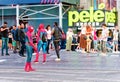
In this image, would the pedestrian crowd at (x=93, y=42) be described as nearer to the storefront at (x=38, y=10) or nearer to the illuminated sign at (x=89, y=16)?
the illuminated sign at (x=89, y=16)

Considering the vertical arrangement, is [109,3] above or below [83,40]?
above

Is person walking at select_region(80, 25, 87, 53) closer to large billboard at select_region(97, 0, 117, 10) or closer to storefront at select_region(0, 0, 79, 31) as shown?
storefront at select_region(0, 0, 79, 31)

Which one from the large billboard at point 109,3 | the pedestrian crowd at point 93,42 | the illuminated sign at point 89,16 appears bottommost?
the pedestrian crowd at point 93,42

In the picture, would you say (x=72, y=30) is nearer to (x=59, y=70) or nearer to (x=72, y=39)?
(x=72, y=39)

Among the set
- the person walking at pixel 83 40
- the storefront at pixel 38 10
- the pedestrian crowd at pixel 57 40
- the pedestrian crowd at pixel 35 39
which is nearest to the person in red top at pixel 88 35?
the pedestrian crowd at pixel 57 40

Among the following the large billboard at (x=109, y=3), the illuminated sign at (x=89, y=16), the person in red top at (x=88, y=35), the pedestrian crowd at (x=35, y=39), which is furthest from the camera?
the large billboard at (x=109, y=3)

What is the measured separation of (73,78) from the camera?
13.0 m

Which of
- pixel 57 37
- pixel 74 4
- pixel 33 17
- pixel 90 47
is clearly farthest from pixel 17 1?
pixel 57 37

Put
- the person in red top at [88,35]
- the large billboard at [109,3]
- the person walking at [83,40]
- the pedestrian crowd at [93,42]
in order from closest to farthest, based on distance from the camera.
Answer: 1. the pedestrian crowd at [93,42]
2. the person in red top at [88,35]
3. the person walking at [83,40]
4. the large billboard at [109,3]

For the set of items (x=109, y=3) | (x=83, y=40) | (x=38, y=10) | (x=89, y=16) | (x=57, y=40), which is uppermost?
(x=109, y=3)

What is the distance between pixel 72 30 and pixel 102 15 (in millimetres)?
2712

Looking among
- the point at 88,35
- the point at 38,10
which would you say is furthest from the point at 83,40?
the point at 38,10

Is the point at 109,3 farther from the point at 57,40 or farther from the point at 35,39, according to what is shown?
the point at 35,39

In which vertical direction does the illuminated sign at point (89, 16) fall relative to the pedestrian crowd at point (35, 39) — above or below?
above
